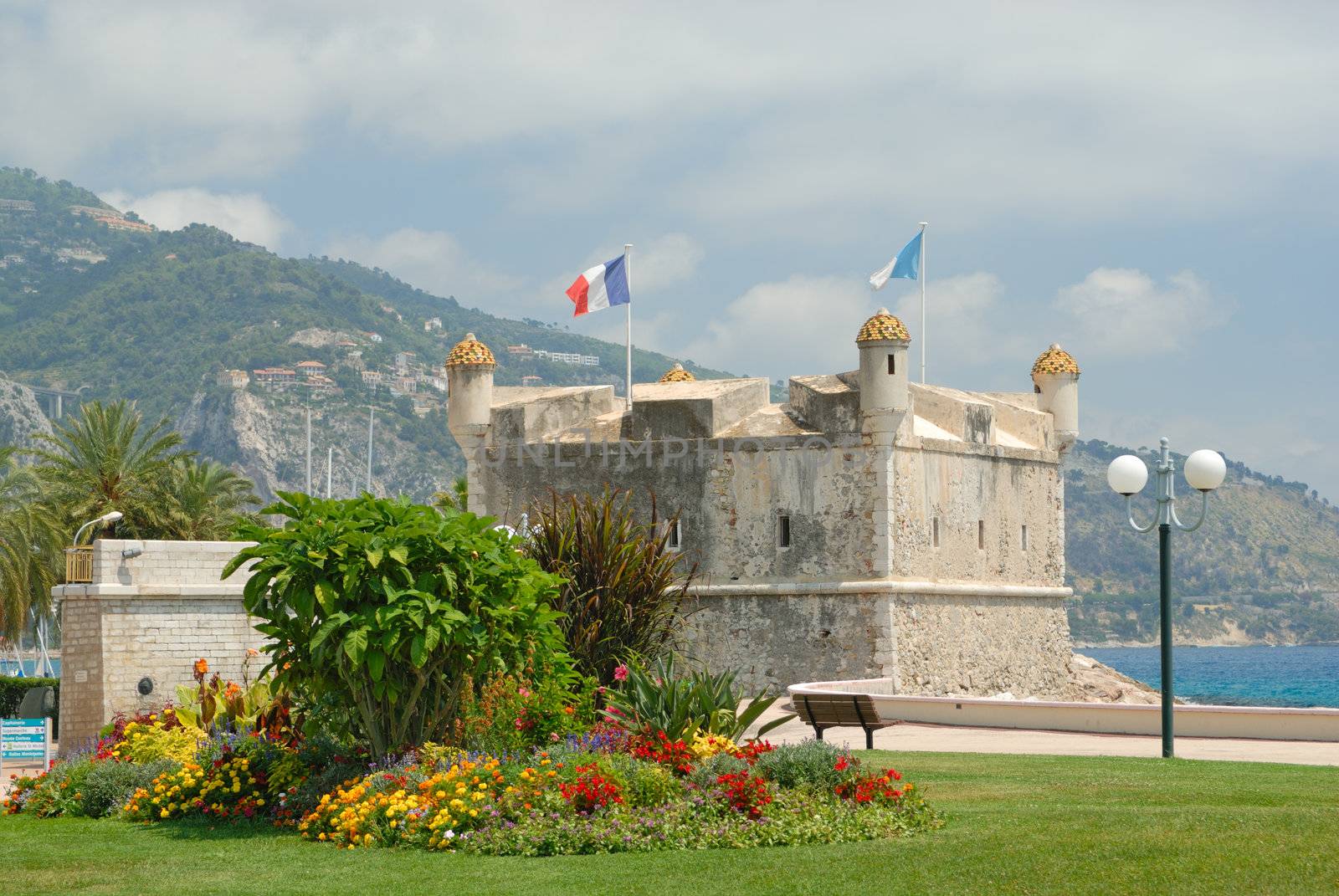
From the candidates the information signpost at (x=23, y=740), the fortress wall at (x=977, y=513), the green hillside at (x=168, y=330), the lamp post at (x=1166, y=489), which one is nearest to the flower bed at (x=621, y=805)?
the lamp post at (x=1166, y=489)

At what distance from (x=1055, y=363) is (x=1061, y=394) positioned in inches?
27.0

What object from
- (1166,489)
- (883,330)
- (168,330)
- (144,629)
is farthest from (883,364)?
(168,330)

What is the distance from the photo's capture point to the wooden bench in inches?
741

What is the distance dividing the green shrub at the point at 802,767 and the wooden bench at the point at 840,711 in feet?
14.4

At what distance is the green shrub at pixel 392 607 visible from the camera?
49.1ft

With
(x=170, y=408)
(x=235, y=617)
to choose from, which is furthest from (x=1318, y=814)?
(x=170, y=408)

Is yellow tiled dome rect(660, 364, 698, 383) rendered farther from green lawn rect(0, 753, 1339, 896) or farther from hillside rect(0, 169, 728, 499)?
hillside rect(0, 169, 728, 499)

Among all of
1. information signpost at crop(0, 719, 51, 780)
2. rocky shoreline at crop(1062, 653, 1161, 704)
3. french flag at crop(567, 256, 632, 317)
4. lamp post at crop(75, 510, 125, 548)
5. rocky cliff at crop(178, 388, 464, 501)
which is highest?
rocky cliff at crop(178, 388, 464, 501)

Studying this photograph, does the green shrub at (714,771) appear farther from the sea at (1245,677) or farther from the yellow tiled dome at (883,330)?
the sea at (1245,677)

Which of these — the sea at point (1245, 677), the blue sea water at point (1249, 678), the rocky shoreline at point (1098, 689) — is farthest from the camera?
the blue sea water at point (1249, 678)

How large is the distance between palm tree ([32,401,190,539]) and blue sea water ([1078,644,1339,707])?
135ft

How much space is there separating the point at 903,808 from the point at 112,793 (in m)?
8.42

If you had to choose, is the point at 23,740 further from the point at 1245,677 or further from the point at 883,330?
the point at 1245,677

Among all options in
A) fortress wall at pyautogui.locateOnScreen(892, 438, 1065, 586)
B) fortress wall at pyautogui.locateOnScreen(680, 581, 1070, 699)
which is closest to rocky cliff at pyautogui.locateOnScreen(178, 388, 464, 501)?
fortress wall at pyautogui.locateOnScreen(892, 438, 1065, 586)
